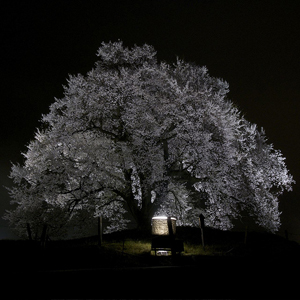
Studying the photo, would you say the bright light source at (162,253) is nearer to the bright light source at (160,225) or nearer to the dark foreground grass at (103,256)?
the dark foreground grass at (103,256)

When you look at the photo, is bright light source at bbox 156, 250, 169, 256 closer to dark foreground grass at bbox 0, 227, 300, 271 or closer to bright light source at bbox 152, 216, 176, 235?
dark foreground grass at bbox 0, 227, 300, 271

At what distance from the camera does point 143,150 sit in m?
15.0

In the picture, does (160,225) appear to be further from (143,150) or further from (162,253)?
(143,150)

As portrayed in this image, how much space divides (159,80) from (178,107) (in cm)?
226

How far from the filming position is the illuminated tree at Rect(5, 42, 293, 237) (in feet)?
50.1

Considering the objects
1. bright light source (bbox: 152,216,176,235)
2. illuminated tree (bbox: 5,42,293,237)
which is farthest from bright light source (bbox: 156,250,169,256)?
illuminated tree (bbox: 5,42,293,237)

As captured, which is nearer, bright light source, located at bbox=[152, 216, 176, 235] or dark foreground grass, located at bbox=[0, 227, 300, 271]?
dark foreground grass, located at bbox=[0, 227, 300, 271]

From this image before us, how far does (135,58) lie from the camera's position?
17.5 m

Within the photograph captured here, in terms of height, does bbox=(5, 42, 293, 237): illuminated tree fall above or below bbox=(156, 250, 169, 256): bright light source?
above

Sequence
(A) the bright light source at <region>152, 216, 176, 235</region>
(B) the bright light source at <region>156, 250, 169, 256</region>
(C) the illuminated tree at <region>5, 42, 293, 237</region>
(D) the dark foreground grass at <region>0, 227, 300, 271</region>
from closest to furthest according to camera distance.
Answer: (D) the dark foreground grass at <region>0, 227, 300, 271</region>
(B) the bright light source at <region>156, 250, 169, 256</region>
(A) the bright light source at <region>152, 216, 176, 235</region>
(C) the illuminated tree at <region>5, 42, 293, 237</region>

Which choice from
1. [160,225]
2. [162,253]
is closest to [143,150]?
[160,225]

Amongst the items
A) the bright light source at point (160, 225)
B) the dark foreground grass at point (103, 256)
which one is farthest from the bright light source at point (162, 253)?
the bright light source at point (160, 225)

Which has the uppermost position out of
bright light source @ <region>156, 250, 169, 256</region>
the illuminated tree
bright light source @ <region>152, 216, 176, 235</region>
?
the illuminated tree

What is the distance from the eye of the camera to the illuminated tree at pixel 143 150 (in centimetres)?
1528
